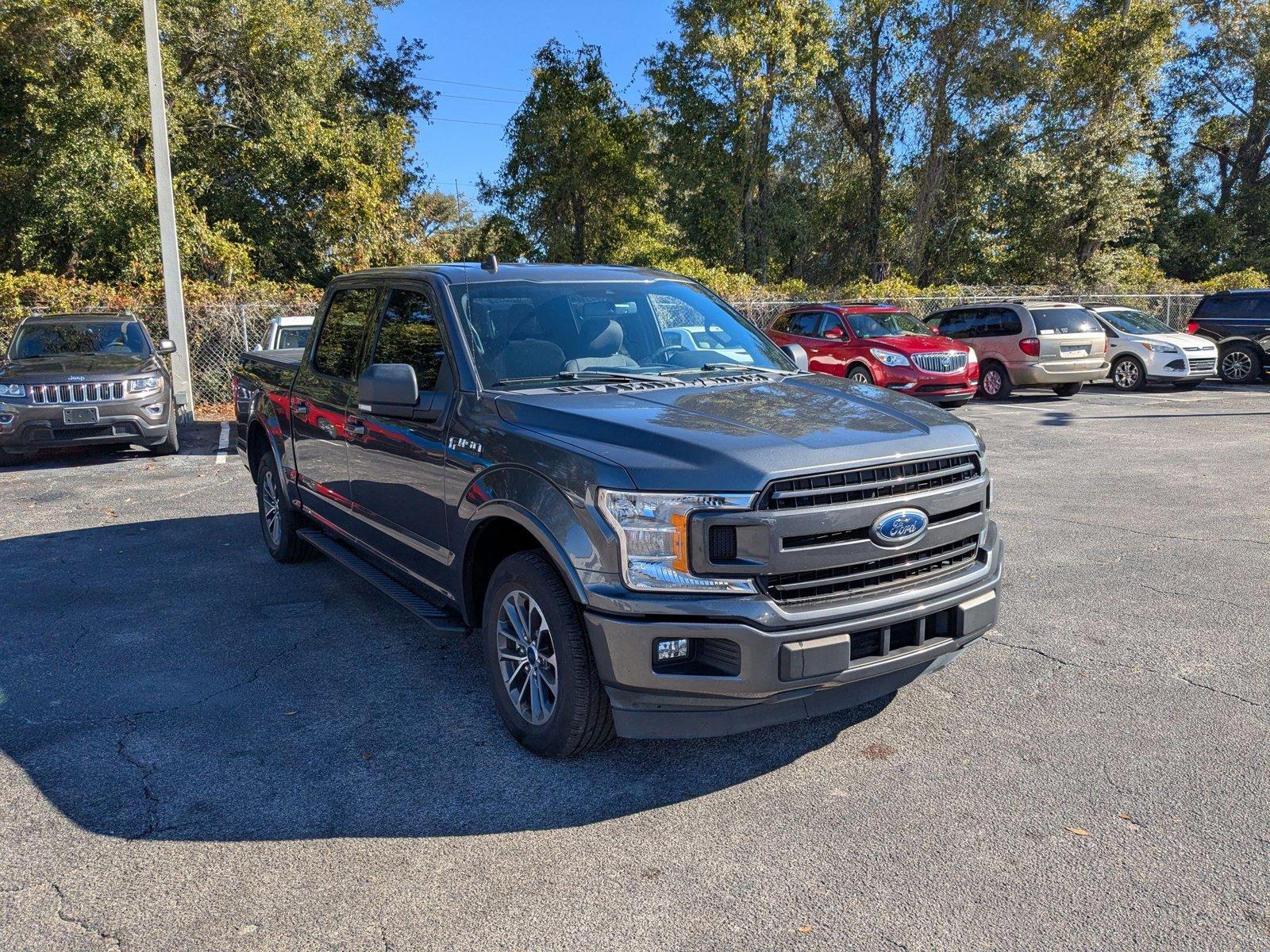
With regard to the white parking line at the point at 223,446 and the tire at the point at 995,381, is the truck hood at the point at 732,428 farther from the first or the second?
the tire at the point at 995,381

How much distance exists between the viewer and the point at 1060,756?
3.86m

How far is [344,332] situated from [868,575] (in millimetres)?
3600

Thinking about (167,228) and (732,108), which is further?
(732,108)

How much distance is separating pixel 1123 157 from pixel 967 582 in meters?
31.7

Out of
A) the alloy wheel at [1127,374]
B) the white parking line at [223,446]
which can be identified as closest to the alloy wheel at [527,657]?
the white parking line at [223,446]

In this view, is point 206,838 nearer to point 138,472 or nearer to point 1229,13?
point 138,472

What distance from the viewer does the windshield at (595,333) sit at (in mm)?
4500

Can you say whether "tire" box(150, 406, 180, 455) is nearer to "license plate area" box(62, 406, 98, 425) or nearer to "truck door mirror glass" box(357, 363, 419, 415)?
"license plate area" box(62, 406, 98, 425)

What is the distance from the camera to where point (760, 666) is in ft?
10.7

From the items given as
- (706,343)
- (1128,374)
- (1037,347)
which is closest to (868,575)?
(706,343)

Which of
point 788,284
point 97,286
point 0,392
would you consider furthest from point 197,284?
point 788,284

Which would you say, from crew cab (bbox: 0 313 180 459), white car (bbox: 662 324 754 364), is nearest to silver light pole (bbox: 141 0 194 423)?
crew cab (bbox: 0 313 180 459)

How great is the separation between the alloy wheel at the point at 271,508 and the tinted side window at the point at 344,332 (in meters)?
1.28

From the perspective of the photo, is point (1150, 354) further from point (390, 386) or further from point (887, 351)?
point (390, 386)
